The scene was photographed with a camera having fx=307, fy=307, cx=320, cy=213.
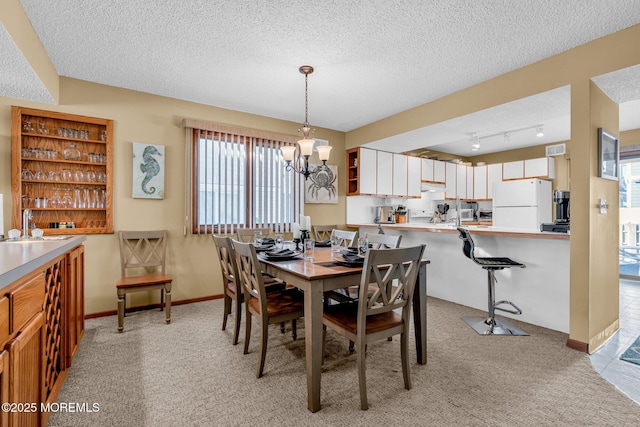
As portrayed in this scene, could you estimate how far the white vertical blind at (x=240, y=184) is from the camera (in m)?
3.97

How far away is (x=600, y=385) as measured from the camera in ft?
6.70

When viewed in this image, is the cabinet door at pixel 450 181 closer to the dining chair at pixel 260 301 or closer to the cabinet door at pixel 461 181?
the cabinet door at pixel 461 181

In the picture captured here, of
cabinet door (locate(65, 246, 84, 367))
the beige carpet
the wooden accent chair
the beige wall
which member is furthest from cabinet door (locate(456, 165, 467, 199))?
cabinet door (locate(65, 246, 84, 367))

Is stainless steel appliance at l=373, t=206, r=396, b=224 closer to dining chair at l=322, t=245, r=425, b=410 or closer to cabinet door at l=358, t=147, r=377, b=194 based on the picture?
cabinet door at l=358, t=147, r=377, b=194

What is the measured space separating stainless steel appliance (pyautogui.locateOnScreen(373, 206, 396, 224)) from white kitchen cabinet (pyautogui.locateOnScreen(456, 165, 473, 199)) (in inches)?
73.1

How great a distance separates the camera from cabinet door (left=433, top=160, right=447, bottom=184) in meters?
6.05

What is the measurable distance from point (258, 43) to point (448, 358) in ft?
9.78

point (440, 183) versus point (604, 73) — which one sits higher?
point (604, 73)

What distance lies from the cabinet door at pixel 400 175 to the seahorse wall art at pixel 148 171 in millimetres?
3668

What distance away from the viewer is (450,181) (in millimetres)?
6348

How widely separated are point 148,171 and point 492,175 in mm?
6278

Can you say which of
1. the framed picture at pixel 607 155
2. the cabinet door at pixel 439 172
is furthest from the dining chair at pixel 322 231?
the framed picture at pixel 607 155

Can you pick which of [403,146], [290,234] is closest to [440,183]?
[403,146]

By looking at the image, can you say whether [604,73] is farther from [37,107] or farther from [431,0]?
[37,107]
